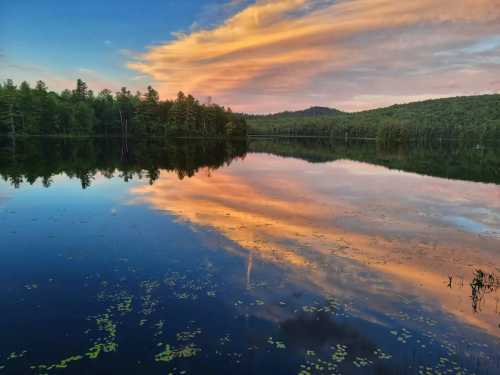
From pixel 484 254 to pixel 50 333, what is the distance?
18.2m

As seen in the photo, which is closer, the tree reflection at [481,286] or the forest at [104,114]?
the tree reflection at [481,286]

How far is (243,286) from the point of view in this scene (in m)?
12.7

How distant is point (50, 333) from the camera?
9375 millimetres

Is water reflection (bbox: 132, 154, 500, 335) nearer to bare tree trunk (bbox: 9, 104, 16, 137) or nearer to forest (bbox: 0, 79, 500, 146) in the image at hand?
bare tree trunk (bbox: 9, 104, 16, 137)

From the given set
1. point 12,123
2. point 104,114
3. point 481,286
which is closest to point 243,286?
point 481,286

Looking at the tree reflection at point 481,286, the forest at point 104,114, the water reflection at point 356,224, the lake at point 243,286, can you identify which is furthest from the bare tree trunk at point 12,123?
the tree reflection at point 481,286

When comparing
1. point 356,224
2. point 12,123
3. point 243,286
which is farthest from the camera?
point 12,123

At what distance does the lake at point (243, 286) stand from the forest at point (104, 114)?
3626 inches

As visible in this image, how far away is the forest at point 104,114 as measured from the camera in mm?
103188

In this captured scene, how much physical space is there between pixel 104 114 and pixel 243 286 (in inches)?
4925

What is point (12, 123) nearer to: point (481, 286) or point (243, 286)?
point (243, 286)

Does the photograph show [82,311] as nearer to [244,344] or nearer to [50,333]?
[50,333]

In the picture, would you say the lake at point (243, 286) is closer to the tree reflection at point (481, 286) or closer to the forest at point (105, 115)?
the tree reflection at point (481, 286)

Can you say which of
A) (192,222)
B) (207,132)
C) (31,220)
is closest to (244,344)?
(192,222)
